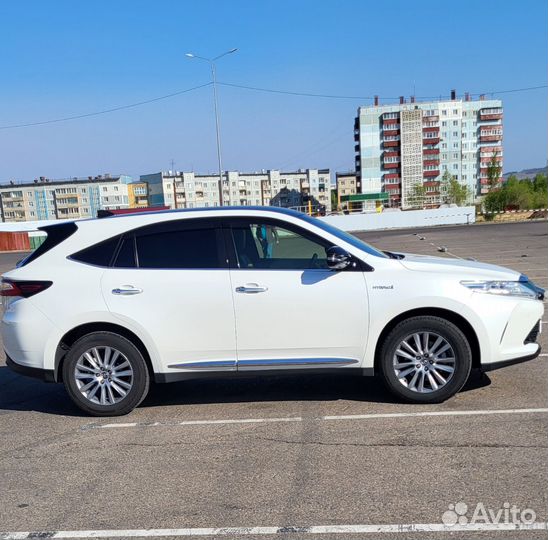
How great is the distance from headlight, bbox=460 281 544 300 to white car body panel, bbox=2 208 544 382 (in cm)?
6

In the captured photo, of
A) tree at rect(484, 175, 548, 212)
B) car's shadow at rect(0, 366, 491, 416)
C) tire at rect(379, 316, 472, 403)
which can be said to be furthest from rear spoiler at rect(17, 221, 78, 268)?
tree at rect(484, 175, 548, 212)

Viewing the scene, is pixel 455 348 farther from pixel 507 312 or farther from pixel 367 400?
pixel 367 400

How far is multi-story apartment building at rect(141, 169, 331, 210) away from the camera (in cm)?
13112

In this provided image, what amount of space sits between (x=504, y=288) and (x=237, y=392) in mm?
2818

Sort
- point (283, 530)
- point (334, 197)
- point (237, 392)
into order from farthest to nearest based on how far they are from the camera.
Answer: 1. point (334, 197)
2. point (237, 392)
3. point (283, 530)

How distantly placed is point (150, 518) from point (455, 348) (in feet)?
9.77

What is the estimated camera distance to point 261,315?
536 cm

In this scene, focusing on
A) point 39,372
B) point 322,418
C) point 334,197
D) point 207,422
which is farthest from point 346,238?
point 334,197

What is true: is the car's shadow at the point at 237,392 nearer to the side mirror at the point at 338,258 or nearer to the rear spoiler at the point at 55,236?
the side mirror at the point at 338,258

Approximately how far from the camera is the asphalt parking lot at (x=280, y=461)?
11.8ft

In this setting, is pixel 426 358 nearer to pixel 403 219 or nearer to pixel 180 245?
pixel 180 245

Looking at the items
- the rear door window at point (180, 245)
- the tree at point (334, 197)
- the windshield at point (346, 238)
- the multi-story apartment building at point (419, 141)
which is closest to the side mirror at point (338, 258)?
the windshield at point (346, 238)

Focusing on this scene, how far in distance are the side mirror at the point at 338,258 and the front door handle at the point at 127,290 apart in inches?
67.6

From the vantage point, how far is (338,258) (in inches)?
209
